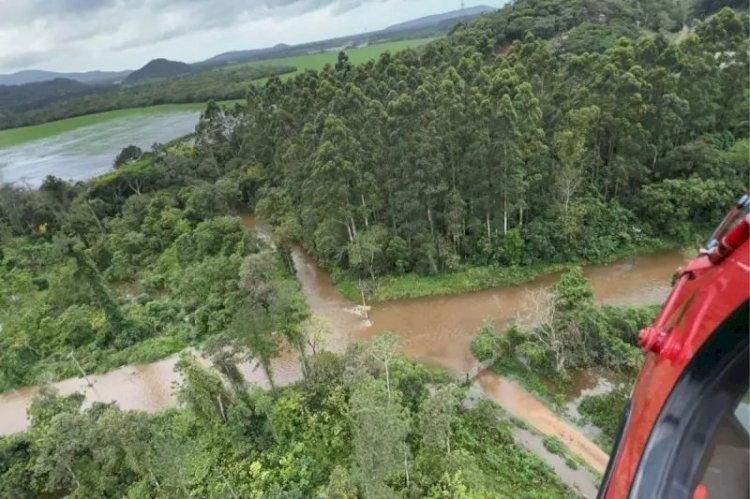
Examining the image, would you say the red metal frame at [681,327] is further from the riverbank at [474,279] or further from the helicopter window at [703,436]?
the riverbank at [474,279]

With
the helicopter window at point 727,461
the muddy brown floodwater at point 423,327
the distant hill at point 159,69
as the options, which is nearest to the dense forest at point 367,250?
the muddy brown floodwater at point 423,327

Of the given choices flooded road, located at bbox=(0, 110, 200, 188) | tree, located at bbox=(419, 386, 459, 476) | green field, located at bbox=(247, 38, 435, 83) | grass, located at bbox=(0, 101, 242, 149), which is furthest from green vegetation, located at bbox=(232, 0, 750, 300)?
green field, located at bbox=(247, 38, 435, 83)

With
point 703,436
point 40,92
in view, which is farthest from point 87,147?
point 40,92

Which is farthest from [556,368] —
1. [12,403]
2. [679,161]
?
[12,403]

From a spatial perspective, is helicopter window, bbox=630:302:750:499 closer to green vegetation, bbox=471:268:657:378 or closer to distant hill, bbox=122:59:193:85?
green vegetation, bbox=471:268:657:378

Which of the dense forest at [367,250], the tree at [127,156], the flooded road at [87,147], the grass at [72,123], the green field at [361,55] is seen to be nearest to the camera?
the dense forest at [367,250]
